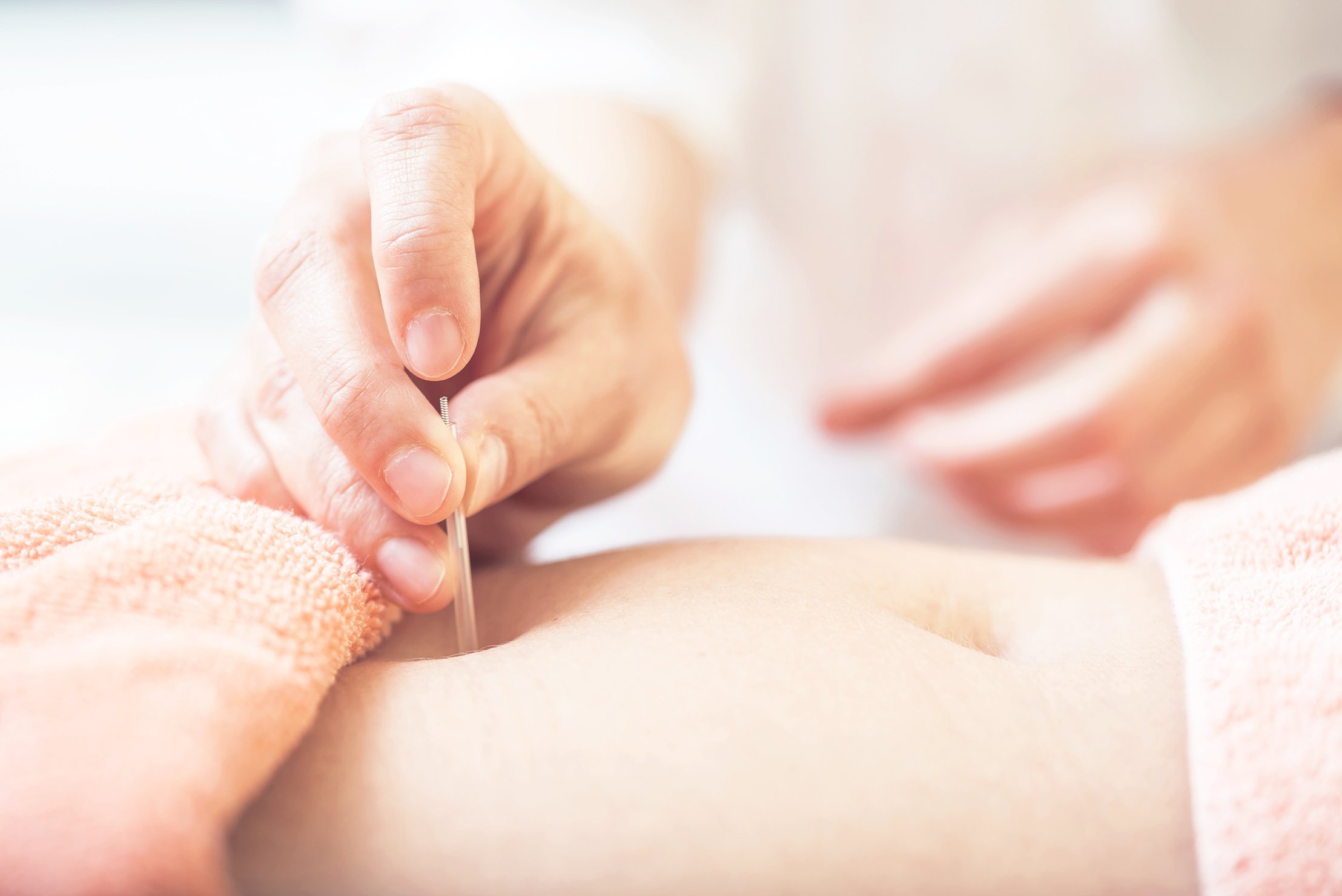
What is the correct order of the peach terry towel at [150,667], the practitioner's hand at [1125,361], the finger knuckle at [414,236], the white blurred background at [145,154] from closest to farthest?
the peach terry towel at [150,667], the finger knuckle at [414,236], the practitioner's hand at [1125,361], the white blurred background at [145,154]

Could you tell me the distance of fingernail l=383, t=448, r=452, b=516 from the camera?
0.43 metres

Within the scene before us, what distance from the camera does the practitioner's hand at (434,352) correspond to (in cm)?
44

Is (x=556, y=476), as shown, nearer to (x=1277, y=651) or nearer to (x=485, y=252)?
(x=485, y=252)

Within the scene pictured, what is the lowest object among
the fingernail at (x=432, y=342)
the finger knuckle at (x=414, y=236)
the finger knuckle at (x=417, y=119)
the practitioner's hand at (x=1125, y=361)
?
the practitioner's hand at (x=1125, y=361)

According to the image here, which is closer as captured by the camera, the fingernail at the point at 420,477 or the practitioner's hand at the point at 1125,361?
the fingernail at the point at 420,477

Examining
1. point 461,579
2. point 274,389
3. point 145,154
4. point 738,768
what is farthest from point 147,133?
point 738,768

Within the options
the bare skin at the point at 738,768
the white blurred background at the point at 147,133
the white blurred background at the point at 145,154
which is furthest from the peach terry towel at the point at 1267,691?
the white blurred background at the point at 147,133

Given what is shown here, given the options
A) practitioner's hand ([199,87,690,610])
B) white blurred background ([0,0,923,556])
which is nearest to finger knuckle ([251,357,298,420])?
practitioner's hand ([199,87,690,610])

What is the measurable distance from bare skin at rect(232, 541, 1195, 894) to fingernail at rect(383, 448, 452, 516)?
7 cm

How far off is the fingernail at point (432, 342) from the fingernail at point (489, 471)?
0.04 meters

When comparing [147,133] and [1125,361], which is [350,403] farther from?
[147,133]

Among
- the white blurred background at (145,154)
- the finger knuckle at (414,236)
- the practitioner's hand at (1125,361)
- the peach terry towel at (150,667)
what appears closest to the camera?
the peach terry towel at (150,667)

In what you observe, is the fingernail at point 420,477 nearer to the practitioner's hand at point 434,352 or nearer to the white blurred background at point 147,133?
Result: the practitioner's hand at point 434,352

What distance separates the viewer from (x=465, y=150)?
464 mm
